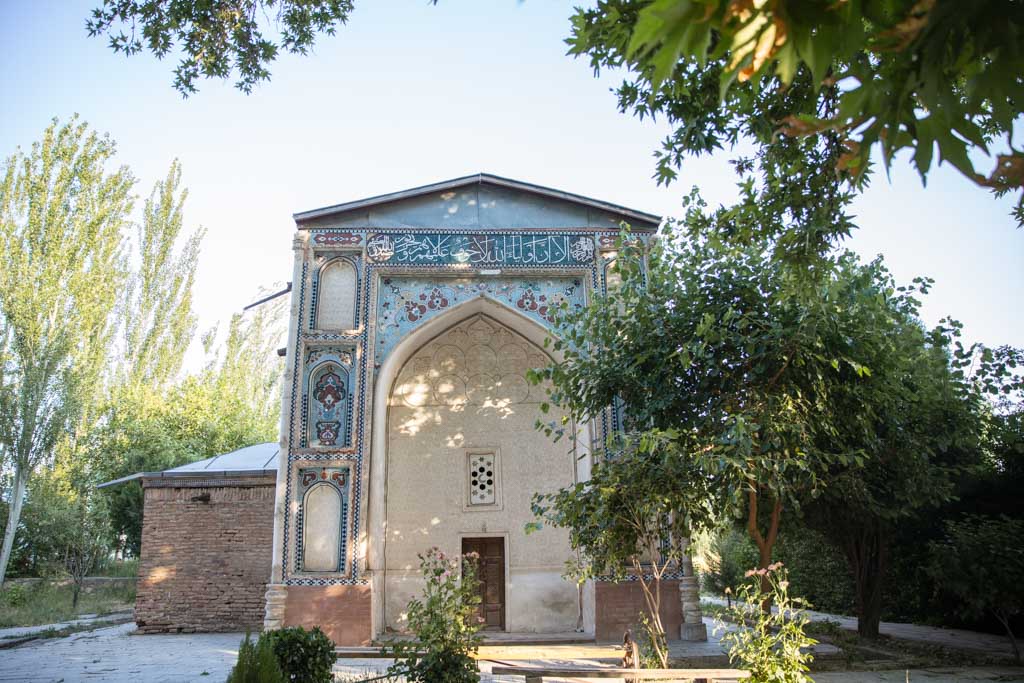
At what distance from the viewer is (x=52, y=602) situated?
18.6 metres

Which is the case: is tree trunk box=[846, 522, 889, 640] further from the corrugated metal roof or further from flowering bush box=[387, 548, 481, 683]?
the corrugated metal roof

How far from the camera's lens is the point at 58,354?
59.6 feet

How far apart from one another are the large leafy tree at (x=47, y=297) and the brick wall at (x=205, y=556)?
758 centimetres

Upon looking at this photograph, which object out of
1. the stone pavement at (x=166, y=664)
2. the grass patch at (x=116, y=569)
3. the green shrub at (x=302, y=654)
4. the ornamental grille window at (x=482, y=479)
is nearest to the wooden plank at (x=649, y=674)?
the green shrub at (x=302, y=654)

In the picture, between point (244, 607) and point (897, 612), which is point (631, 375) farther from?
point (897, 612)

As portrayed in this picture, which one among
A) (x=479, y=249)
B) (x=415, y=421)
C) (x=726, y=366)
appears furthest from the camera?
(x=415, y=421)

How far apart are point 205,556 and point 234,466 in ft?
5.69

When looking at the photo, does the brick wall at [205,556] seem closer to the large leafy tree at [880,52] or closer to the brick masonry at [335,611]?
the brick masonry at [335,611]

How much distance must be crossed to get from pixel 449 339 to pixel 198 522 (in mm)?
5298

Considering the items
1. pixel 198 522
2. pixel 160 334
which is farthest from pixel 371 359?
pixel 160 334

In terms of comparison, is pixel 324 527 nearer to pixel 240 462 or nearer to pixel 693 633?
pixel 240 462

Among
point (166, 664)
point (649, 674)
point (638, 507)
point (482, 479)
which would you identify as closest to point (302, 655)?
point (649, 674)

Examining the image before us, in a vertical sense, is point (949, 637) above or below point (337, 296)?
below

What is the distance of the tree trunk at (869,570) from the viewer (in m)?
11.0
